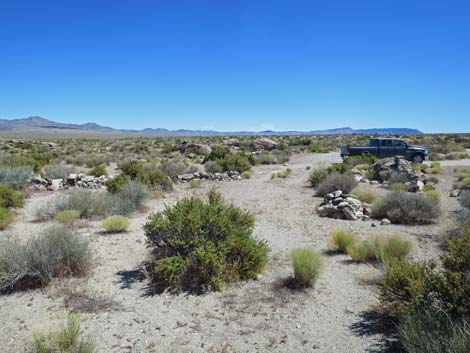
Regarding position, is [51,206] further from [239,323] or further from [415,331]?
[415,331]

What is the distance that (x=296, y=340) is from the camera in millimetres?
4562

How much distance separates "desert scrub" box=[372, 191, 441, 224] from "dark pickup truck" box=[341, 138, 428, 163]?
16375 mm

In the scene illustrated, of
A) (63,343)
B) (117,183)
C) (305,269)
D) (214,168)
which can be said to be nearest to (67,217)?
(117,183)

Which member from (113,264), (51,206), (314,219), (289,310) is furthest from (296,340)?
(51,206)

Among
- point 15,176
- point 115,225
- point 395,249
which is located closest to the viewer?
point 395,249

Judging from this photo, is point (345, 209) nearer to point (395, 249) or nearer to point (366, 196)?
point (366, 196)

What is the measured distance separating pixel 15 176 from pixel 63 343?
14281mm

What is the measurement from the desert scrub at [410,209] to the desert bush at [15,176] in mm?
14785

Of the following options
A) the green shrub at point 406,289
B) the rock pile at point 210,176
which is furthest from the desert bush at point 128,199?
the green shrub at point 406,289

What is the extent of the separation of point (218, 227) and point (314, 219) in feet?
17.1

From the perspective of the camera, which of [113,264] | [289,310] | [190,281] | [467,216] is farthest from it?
[467,216]

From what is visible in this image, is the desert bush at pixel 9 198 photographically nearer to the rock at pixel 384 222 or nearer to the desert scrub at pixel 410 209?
the rock at pixel 384 222

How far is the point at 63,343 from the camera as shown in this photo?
4035 mm

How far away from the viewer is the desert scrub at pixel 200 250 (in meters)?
5.97
